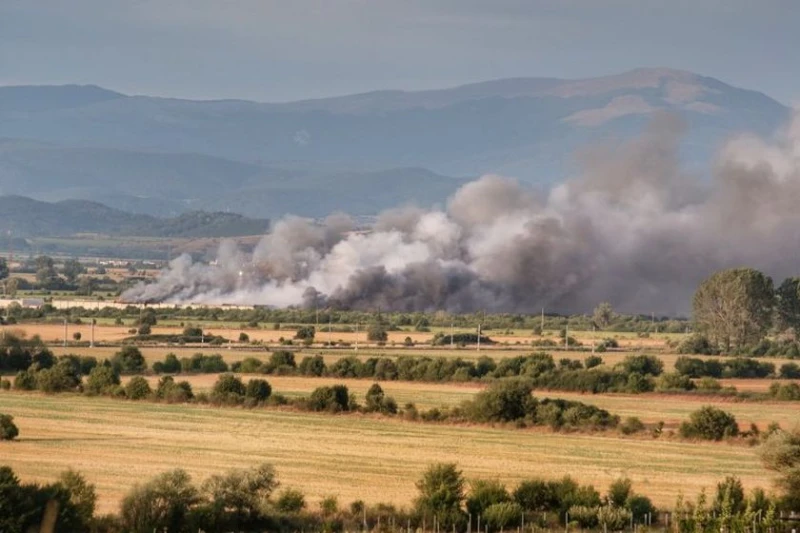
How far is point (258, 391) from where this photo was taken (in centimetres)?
5675

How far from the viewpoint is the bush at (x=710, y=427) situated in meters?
49.2

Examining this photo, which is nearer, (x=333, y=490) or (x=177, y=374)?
(x=333, y=490)

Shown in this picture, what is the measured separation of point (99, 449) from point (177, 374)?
26295 millimetres

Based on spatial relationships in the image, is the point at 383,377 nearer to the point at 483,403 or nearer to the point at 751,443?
the point at 483,403

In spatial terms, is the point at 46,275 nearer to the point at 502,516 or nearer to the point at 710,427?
the point at 710,427

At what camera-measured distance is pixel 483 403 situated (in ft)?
173

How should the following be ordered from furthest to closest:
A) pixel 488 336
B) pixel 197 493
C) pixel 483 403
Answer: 1. pixel 488 336
2. pixel 483 403
3. pixel 197 493

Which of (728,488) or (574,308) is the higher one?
(574,308)

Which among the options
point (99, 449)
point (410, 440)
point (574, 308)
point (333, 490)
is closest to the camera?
point (333, 490)

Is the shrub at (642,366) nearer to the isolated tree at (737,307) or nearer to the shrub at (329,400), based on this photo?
the shrub at (329,400)

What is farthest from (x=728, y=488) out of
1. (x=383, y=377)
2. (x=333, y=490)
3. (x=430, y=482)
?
(x=383, y=377)

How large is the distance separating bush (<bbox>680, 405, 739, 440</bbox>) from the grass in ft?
4.09

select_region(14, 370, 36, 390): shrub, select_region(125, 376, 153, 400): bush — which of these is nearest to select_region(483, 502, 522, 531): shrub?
select_region(125, 376, 153, 400): bush

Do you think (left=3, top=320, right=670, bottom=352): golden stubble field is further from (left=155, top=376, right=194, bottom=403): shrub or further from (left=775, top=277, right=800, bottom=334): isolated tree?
(left=155, top=376, right=194, bottom=403): shrub
